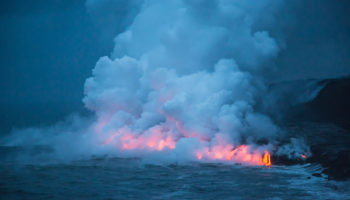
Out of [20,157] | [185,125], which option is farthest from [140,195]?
[20,157]

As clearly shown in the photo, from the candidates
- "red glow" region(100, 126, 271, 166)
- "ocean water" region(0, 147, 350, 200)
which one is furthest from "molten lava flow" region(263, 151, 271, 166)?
"ocean water" region(0, 147, 350, 200)

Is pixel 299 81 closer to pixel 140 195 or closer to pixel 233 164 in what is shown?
pixel 233 164

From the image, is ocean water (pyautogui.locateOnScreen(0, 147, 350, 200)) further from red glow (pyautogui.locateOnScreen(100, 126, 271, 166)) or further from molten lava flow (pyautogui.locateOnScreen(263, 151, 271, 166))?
red glow (pyautogui.locateOnScreen(100, 126, 271, 166))

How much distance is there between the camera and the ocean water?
690 inches

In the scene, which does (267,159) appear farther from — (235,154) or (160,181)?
(160,181)

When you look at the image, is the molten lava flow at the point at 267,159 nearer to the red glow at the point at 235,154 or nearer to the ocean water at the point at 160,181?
the red glow at the point at 235,154

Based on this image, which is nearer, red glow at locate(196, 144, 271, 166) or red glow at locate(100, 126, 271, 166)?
red glow at locate(196, 144, 271, 166)

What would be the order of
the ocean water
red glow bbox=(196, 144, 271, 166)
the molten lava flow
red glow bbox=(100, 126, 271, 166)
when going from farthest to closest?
red glow bbox=(100, 126, 271, 166) < red glow bbox=(196, 144, 271, 166) < the molten lava flow < the ocean water

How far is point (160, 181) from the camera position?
816 inches

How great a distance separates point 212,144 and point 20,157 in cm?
1728

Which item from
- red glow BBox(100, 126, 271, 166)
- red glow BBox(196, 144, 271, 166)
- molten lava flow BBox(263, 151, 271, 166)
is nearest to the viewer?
molten lava flow BBox(263, 151, 271, 166)

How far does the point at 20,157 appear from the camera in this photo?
1175 inches

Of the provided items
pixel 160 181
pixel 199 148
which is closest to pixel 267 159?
pixel 199 148

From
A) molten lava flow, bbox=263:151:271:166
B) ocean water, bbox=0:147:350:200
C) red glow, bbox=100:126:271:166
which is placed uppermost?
red glow, bbox=100:126:271:166
